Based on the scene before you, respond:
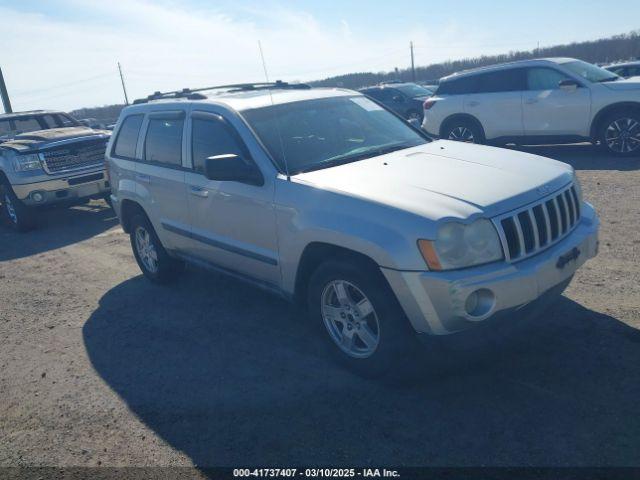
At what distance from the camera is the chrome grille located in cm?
975

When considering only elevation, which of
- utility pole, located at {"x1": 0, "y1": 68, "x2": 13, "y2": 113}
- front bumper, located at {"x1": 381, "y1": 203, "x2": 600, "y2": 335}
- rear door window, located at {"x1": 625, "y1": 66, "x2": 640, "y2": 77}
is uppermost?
utility pole, located at {"x1": 0, "y1": 68, "x2": 13, "y2": 113}

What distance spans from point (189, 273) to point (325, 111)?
9.05 feet

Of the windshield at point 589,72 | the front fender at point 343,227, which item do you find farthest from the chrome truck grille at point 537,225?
the windshield at point 589,72

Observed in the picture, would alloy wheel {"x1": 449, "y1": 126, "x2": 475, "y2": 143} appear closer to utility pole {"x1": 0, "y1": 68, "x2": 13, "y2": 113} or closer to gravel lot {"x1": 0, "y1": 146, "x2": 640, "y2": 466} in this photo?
gravel lot {"x1": 0, "y1": 146, "x2": 640, "y2": 466}

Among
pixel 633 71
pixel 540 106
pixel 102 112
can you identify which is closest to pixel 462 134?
pixel 540 106

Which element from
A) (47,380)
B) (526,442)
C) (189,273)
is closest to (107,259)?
(189,273)

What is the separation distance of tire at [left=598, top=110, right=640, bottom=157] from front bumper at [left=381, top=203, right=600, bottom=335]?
7605 millimetres

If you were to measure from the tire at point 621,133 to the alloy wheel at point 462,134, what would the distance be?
8.53 feet

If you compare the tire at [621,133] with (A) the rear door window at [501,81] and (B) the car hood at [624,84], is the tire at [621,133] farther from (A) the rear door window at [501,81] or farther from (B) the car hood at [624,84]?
(A) the rear door window at [501,81]

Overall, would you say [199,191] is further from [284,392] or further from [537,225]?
[537,225]

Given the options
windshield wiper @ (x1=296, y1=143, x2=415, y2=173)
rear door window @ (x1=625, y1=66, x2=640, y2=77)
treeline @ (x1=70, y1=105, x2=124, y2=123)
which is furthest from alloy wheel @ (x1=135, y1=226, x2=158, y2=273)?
treeline @ (x1=70, y1=105, x2=124, y2=123)

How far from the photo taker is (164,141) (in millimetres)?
5477

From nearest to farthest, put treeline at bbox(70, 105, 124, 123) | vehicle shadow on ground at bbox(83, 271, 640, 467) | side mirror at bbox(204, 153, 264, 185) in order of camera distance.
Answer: vehicle shadow on ground at bbox(83, 271, 640, 467), side mirror at bbox(204, 153, 264, 185), treeline at bbox(70, 105, 124, 123)

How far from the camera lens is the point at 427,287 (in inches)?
126
